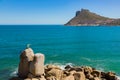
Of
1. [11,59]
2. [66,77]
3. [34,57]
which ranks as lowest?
[11,59]

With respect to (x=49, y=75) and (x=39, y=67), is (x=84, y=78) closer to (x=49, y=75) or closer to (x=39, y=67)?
(x=49, y=75)

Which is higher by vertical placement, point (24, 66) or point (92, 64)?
point (24, 66)

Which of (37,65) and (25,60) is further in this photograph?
(25,60)

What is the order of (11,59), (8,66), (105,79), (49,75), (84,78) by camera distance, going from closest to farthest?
(49,75), (84,78), (105,79), (8,66), (11,59)

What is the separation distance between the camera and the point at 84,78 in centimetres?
3731

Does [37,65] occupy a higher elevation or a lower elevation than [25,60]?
lower

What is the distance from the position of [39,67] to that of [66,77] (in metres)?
4.40

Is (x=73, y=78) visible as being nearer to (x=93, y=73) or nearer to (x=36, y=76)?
(x=36, y=76)

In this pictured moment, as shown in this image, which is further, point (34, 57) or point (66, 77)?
point (66, 77)

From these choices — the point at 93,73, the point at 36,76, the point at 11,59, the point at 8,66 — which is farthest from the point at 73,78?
the point at 11,59

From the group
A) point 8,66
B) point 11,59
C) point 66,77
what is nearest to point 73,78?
point 66,77

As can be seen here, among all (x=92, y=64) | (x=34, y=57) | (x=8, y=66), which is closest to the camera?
(x=34, y=57)

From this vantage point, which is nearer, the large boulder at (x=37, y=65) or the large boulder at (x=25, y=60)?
the large boulder at (x=37, y=65)

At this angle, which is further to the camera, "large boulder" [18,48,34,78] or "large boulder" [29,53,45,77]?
"large boulder" [18,48,34,78]
